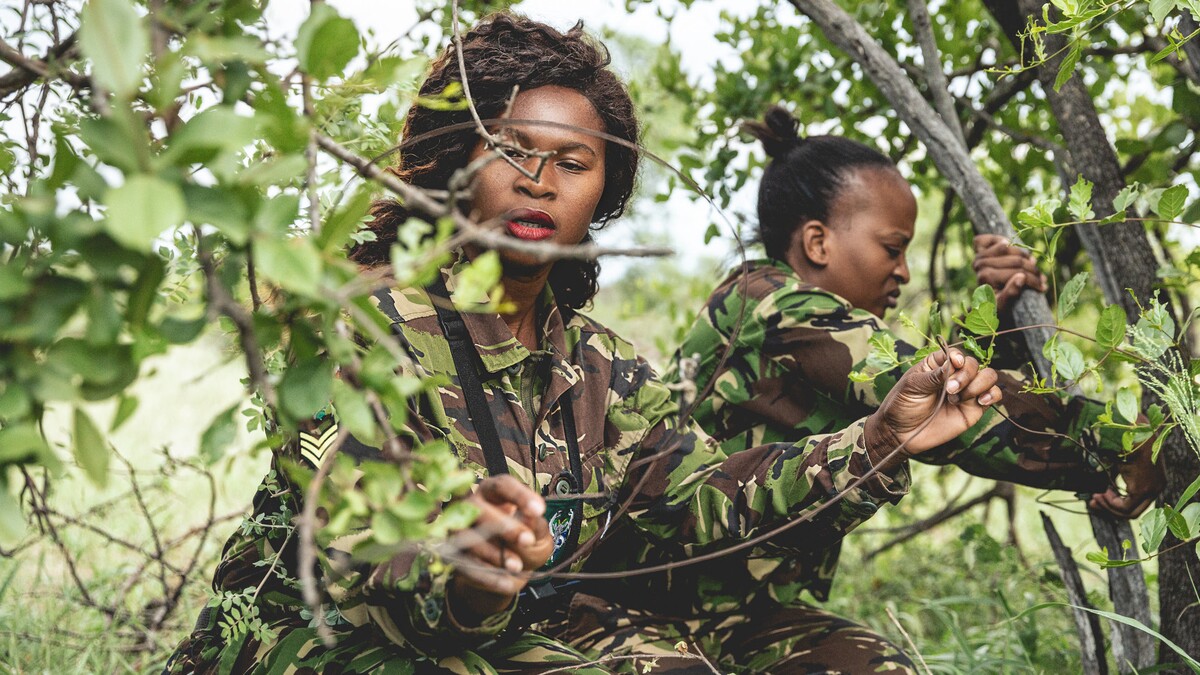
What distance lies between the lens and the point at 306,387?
811 millimetres

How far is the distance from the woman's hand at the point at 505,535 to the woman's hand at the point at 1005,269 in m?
1.34

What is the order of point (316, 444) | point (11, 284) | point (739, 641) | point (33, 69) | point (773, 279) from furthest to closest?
point (773, 279), point (739, 641), point (316, 444), point (33, 69), point (11, 284)

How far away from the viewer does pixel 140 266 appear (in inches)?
29.6

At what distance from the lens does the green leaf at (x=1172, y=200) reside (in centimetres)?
152

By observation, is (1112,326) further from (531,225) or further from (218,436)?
(218,436)

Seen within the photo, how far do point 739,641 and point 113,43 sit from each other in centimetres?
180

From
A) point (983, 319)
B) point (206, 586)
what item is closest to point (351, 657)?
point (206, 586)

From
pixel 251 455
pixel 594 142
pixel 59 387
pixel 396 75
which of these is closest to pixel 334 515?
pixel 251 455

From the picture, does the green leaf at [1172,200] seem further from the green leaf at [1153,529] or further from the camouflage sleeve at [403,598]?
the camouflage sleeve at [403,598]

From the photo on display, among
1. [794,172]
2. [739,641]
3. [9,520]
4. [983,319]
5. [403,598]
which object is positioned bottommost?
[739,641]

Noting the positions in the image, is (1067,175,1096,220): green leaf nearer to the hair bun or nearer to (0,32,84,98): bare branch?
the hair bun

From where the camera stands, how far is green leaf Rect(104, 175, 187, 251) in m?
0.63

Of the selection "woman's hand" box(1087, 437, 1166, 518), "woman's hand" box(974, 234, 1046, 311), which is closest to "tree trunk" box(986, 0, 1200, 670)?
"woman's hand" box(1087, 437, 1166, 518)

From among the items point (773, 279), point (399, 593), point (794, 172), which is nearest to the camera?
point (399, 593)
